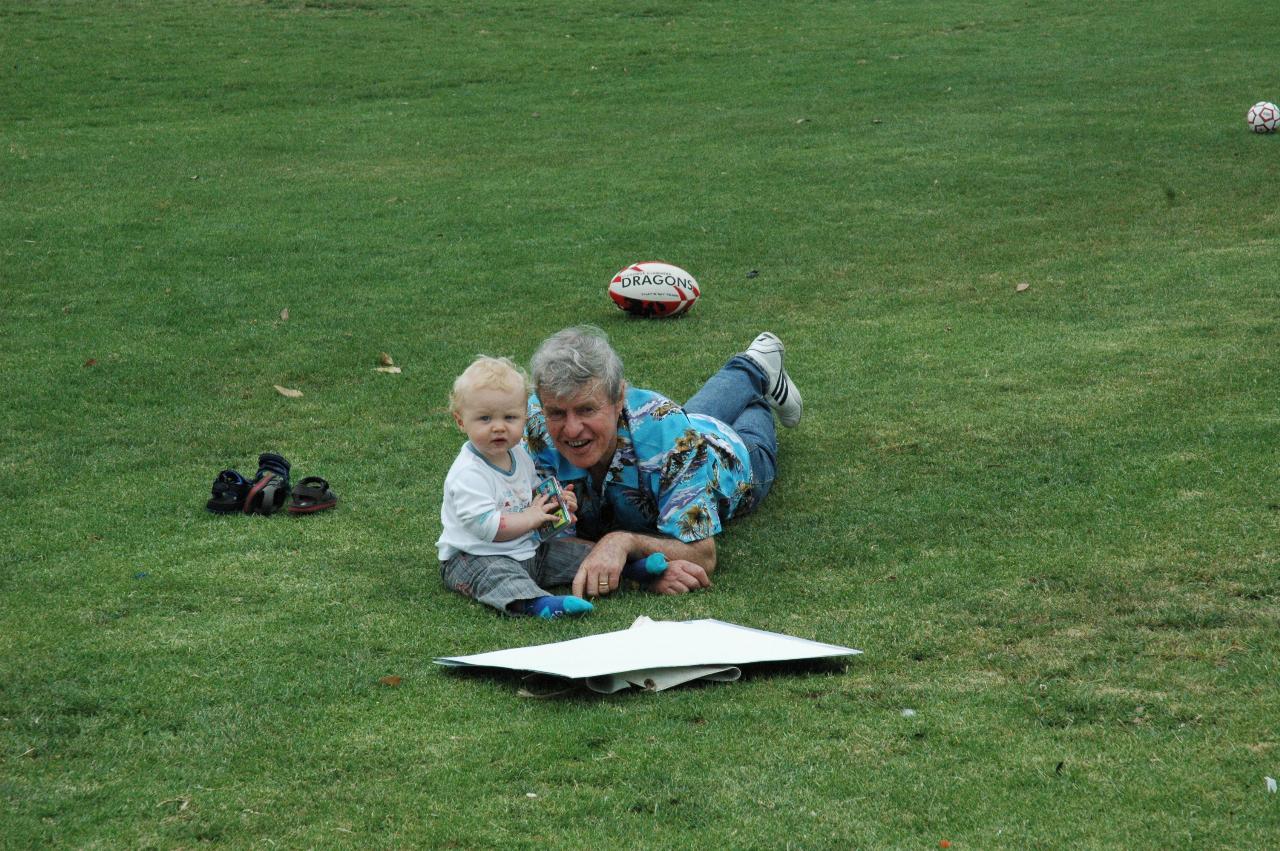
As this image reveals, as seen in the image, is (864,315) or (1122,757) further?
(864,315)

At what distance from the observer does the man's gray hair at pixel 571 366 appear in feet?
17.7

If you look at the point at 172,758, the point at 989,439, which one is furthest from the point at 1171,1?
the point at 172,758

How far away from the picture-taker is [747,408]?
704cm

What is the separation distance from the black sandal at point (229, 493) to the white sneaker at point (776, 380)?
8.51ft

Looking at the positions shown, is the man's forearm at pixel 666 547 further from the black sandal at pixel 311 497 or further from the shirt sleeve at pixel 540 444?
the black sandal at pixel 311 497

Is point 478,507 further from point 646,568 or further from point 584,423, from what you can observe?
point 646,568

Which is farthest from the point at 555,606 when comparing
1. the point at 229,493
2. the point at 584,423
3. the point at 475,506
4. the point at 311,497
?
the point at 229,493

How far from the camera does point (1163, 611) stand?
4648 millimetres

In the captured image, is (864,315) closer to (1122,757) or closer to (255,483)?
(255,483)

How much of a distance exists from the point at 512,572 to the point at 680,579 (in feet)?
2.10

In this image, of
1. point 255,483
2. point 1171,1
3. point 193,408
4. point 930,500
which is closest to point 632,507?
point 930,500

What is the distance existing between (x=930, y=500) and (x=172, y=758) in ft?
11.4

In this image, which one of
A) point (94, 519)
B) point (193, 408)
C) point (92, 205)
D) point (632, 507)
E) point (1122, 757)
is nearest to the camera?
point (1122, 757)

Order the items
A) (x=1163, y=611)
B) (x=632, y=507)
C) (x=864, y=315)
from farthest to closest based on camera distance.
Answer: (x=864, y=315) → (x=632, y=507) → (x=1163, y=611)
